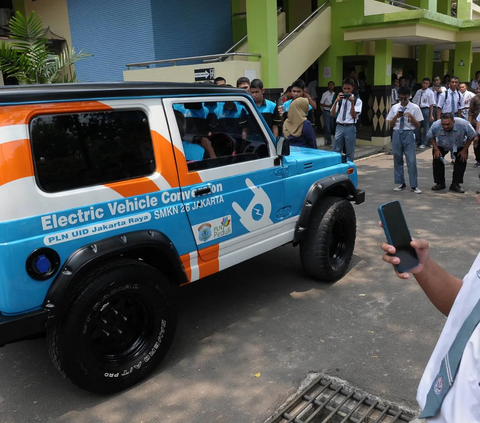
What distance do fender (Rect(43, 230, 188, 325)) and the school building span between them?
25.5 feet

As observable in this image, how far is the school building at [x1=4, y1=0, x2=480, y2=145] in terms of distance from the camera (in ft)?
36.1

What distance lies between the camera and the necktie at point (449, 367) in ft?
4.19

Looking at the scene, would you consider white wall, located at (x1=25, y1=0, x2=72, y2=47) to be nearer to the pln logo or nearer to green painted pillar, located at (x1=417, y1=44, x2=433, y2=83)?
the pln logo

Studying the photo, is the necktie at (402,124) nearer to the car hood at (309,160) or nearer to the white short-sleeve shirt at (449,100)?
the car hood at (309,160)

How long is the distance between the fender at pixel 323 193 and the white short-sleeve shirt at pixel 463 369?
284 cm

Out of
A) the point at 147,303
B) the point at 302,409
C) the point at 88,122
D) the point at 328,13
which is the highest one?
the point at 328,13

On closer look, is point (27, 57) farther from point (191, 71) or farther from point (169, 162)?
point (169, 162)

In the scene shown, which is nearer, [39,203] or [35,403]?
[39,203]

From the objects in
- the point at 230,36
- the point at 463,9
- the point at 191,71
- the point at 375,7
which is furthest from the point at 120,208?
the point at 463,9

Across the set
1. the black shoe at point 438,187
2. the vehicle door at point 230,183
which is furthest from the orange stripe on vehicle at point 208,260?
the black shoe at point 438,187

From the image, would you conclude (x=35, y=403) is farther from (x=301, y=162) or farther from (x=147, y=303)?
(x=301, y=162)

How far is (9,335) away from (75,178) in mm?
941

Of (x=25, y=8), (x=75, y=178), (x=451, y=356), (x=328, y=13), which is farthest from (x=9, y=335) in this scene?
(x=25, y=8)

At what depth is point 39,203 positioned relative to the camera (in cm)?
262
